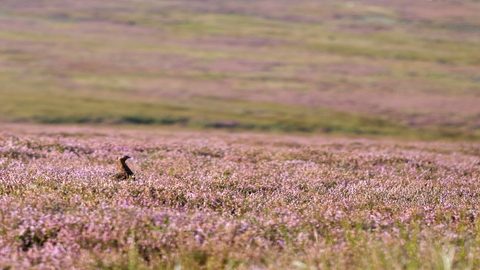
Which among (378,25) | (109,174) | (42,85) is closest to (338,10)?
(378,25)

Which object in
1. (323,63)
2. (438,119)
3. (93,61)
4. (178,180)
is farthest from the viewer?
(323,63)

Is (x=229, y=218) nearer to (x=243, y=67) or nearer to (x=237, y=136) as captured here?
(x=237, y=136)

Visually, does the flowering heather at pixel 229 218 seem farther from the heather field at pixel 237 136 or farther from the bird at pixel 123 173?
the bird at pixel 123 173

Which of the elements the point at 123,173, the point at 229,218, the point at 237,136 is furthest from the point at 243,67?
the point at 229,218

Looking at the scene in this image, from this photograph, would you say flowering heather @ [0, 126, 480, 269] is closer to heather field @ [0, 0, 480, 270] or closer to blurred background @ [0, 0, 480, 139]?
heather field @ [0, 0, 480, 270]

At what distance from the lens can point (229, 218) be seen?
1030cm

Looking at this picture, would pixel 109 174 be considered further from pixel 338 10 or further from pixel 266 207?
pixel 338 10

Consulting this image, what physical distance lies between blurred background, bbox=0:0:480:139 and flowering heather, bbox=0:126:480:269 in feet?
153

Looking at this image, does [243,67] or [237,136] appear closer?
[237,136]

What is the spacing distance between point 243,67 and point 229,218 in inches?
3758

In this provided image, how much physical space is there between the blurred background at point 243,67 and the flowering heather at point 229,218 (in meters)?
46.7

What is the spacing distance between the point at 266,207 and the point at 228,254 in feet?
9.25

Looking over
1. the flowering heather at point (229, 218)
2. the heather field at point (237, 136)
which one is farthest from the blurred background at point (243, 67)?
the flowering heather at point (229, 218)

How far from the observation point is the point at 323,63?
11269 cm
